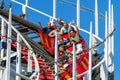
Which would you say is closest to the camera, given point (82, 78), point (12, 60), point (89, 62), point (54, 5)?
point (89, 62)

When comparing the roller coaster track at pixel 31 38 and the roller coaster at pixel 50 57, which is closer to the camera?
the roller coaster at pixel 50 57

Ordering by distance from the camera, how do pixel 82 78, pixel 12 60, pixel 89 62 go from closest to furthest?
pixel 89 62, pixel 82 78, pixel 12 60

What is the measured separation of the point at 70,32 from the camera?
85.0 feet

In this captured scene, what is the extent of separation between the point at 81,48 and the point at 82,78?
1.02 m

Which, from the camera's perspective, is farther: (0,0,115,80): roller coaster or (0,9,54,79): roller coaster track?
(0,9,54,79): roller coaster track

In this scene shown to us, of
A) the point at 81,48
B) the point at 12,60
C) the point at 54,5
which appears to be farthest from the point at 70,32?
the point at 54,5

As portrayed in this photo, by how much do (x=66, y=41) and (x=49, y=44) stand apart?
85 cm

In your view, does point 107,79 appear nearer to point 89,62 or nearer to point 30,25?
point 89,62

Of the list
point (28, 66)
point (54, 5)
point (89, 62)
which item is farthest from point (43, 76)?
point (54, 5)

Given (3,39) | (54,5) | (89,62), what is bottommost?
(89,62)

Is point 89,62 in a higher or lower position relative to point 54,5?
lower

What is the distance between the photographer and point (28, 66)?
86.0 feet

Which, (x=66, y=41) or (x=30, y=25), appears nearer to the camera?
(x=66, y=41)

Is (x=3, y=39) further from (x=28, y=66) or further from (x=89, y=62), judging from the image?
(x=89, y=62)
